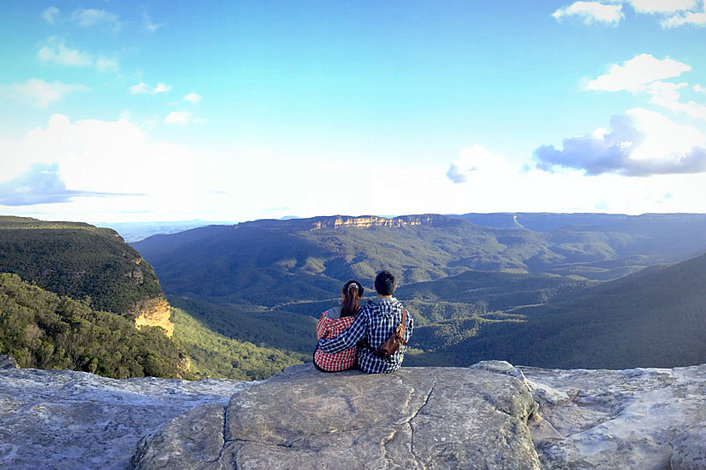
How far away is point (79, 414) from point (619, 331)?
62.9m

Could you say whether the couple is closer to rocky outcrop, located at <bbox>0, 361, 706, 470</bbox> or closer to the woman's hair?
the woman's hair

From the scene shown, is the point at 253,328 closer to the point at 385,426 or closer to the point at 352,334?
the point at 352,334

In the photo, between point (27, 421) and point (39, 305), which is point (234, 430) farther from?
point (39, 305)

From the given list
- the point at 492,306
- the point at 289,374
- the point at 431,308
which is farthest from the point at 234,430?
the point at 492,306

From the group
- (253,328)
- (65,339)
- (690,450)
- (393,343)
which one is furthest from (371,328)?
(253,328)

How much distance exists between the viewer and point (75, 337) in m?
25.4

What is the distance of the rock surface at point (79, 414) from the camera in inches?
222

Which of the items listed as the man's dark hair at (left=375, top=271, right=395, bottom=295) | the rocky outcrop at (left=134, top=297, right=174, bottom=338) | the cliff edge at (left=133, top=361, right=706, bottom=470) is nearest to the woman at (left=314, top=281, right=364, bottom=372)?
the cliff edge at (left=133, top=361, right=706, bottom=470)

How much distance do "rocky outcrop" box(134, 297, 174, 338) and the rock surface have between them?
37759mm

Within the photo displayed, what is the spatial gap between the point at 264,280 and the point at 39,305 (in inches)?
6215

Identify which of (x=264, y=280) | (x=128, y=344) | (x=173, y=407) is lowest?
(x=264, y=280)

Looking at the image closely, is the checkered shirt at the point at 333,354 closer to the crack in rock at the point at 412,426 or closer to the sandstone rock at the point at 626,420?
the crack in rock at the point at 412,426

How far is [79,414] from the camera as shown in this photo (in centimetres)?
706

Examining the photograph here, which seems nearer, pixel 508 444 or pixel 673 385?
pixel 508 444
